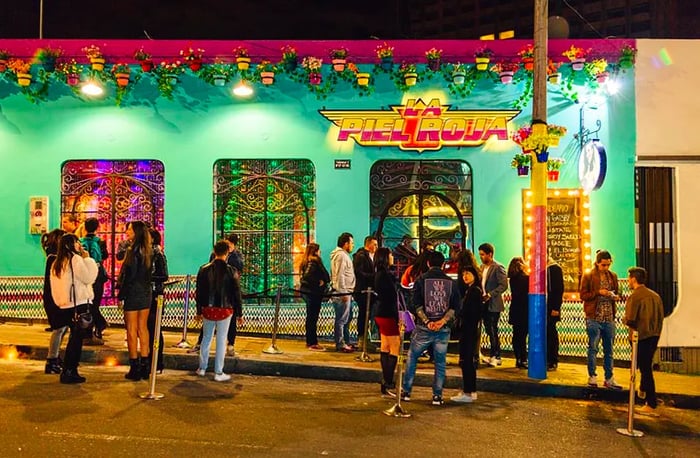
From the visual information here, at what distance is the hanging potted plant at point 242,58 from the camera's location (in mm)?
12836

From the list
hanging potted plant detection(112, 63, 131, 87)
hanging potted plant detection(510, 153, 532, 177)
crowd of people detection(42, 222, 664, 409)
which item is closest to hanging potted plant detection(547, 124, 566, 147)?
crowd of people detection(42, 222, 664, 409)

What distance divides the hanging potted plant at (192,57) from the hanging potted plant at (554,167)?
671 cm

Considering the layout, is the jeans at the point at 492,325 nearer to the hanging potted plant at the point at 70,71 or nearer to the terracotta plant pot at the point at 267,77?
the terracotta plant pot at the point at 267,77

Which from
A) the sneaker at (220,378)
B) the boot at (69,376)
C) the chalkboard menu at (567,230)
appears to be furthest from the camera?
the chalkboard menu at (567,230)

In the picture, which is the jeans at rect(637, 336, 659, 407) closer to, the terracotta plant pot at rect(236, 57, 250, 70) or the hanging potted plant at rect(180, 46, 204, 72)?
the terracotta plant pot at rect(236, 57, 250, 70)

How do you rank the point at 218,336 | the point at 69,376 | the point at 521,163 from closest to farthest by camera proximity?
the point at 69,376, the point at 218,336, the point at 521,163

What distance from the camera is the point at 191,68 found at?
1294cm

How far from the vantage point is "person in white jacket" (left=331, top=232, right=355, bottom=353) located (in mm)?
11023

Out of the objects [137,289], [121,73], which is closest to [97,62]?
[121,73]

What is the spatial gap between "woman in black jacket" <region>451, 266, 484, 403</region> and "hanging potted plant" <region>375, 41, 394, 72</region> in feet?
19.2

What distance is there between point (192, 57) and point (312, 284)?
5.00 meters

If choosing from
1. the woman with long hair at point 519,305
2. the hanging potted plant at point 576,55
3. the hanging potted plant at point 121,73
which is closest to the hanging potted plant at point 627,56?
the hanging potted plant at point 576,55

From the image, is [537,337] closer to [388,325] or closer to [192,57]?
[388,325]

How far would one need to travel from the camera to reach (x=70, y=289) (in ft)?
27.4
